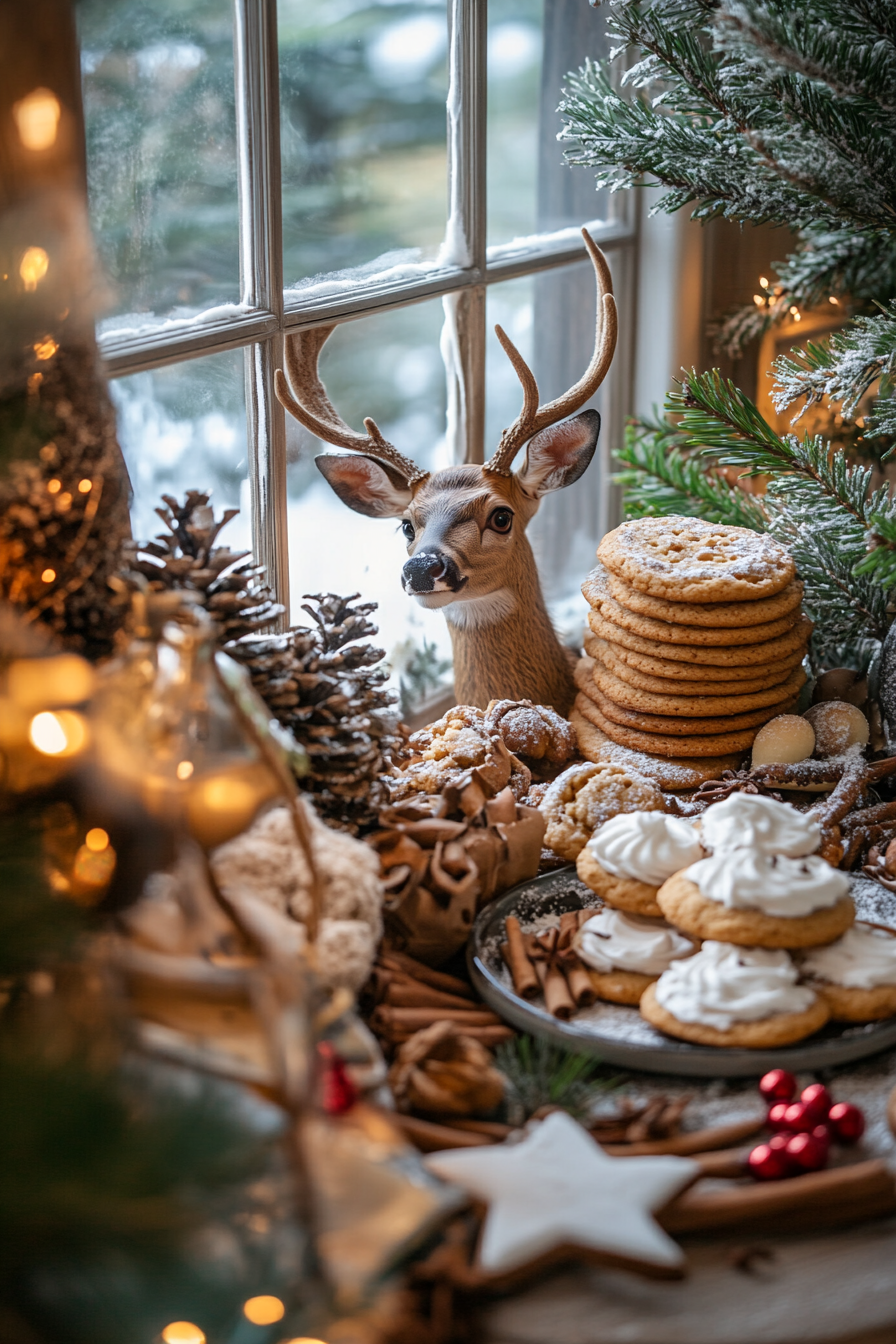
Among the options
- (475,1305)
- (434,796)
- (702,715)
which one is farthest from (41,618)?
(702,715)

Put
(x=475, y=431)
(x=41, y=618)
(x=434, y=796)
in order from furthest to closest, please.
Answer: (x=475, y=431) < (x=434, y=796) < (x=41, y=618)

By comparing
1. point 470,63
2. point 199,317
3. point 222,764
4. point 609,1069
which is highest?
point 470,63

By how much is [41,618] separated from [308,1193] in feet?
1.40

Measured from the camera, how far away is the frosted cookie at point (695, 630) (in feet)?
3.80

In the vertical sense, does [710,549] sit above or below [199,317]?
below

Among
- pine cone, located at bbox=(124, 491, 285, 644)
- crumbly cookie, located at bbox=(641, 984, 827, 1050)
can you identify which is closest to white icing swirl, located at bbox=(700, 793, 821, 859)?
crumbly cookie, located at bbox=(641, 984, 827, 1050)

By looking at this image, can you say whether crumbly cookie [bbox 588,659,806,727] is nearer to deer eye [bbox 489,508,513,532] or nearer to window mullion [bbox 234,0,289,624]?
deer eye [bbox 489,508,513,532]

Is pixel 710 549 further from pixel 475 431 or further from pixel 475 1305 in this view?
pixel 475 1305

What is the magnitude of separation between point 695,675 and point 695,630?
44 millimetres

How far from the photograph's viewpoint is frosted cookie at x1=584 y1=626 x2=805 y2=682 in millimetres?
1172

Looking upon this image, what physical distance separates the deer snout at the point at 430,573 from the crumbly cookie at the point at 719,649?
0.17m

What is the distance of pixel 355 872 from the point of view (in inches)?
32.3

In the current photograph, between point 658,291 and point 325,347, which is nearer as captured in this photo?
point 325,347

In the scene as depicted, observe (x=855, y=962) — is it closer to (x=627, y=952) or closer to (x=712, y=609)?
(x=627, y=952)
